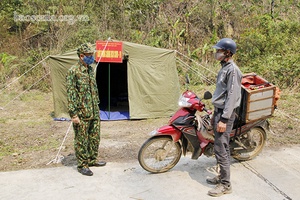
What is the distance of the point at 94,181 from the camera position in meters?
3.77

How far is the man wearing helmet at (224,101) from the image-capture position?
3.20 m

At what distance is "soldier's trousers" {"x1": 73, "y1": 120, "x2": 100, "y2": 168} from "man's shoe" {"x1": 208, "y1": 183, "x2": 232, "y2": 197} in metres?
1.59

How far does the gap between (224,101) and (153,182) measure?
4.20 ft

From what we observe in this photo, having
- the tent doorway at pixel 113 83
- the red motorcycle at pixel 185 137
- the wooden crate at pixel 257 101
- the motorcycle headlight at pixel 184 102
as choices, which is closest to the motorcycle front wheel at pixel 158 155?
the red motorcycle at pixel 185 137

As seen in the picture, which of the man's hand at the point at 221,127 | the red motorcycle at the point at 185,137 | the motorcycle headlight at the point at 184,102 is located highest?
the motorcycle headlight at the point at 184,102

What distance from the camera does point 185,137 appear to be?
3850 mm

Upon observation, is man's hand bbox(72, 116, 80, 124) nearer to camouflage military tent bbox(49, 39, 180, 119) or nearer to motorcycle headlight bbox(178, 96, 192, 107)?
motorcycle headlight bbox(178, 96, 192, 107)

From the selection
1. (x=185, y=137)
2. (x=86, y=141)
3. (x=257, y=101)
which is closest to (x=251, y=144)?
(x=257, y=101)

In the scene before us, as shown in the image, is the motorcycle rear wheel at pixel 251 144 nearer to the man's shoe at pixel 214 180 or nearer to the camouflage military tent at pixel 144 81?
the man's shoe at pixel 214 180

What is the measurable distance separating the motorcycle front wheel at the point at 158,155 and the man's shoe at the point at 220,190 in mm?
723

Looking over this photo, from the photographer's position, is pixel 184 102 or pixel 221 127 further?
pixel 184 102

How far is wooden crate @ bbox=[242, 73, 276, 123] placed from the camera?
3.74 m

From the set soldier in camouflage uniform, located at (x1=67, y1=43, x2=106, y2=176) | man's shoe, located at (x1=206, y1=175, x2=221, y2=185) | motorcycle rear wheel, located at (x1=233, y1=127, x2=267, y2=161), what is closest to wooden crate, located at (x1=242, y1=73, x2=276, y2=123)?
motorcycle rear wheel, located at (x1=233, y1=127, x2=267, y2=161)

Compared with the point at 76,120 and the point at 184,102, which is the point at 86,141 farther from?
the point at 184,102
